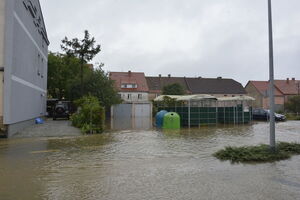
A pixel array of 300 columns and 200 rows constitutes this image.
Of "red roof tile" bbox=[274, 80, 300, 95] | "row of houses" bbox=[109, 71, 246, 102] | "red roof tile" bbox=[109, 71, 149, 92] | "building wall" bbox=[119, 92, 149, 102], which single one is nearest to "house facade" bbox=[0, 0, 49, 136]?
"building wall" bbox=[119, 92, 149, 102]

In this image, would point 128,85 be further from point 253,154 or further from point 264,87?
point 253,154

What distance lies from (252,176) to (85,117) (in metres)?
14.3

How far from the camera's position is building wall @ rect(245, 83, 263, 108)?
66250mm

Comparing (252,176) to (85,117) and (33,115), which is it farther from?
(33,115)

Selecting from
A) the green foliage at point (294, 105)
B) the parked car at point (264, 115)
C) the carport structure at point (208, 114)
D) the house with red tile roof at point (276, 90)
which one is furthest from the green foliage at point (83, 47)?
the house with red tile roof at point (276, 90)

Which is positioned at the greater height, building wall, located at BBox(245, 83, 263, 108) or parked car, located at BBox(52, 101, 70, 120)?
building wall, located at BBox(245, 83, 263, 108)

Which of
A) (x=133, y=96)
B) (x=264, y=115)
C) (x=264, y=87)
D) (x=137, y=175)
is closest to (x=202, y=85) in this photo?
(x=264, y=87)

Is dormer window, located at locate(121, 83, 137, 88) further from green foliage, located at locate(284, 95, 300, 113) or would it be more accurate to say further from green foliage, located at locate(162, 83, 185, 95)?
green foliage, located at locate(284, 95, 300, 113)

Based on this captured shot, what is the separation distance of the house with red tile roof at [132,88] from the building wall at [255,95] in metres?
24.5

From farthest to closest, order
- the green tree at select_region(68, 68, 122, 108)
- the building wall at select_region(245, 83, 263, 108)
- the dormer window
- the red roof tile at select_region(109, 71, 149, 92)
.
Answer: the building wall at select_region(245, 83, 263, 108) < the dormer window < the red roof tile at select_region(109, 71, 149, 92) < the green tree at select_region(68, 68, 122, 108)

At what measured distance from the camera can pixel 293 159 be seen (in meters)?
10.3

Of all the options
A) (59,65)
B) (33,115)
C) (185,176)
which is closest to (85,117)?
(33,115)

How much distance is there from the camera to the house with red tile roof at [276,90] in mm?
64750

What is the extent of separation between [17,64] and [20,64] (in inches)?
34.3
